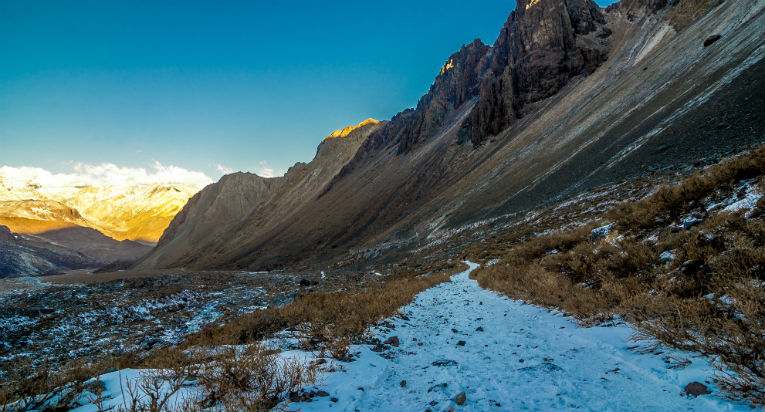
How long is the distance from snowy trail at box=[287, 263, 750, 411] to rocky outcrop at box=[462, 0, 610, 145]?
6112 cm

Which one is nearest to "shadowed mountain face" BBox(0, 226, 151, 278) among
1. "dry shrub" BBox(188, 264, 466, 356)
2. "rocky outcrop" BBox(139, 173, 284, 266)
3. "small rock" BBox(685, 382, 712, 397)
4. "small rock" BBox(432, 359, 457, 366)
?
"rocky outcrop" BBox(139, 173, 284, 266)

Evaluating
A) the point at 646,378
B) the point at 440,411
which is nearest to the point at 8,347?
the point at 440,411

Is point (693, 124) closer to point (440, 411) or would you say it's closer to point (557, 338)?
point (557, 338)

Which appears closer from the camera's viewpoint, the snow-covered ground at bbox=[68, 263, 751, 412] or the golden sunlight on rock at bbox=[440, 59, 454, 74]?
the snow-covered ground at bbox=[68, 263, 751, 412]

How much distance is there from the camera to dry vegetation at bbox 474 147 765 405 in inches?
122

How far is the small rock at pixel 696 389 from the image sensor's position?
8.71 feet

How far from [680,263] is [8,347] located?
67.0 feet

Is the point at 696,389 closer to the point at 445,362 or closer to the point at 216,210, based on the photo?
the point at 445,362

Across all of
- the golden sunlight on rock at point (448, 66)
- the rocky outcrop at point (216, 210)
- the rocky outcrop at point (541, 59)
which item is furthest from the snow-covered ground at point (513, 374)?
the golden sunlight on rock at point (448, 66)

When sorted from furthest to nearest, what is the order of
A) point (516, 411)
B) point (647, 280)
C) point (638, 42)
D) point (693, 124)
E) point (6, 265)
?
1. point (6, 265)
2. point (638, 42)
3. point (693, 124)
4. point (647, 280)
5. point (516, 411)

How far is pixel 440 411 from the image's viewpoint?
10.6ft

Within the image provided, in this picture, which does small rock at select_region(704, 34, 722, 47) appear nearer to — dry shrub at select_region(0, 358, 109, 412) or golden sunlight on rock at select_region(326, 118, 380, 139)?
dry shrub at select_region(0, 358, 109, 412)

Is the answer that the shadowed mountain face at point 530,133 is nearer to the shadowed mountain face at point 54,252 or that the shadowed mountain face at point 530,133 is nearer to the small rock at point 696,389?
the small rock at point 696,389

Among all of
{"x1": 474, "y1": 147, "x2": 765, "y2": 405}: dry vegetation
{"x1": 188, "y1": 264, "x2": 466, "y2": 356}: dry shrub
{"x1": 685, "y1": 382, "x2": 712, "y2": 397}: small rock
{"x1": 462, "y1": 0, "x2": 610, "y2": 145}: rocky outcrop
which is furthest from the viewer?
{"x1": 462, "y1": 0, "x2": 610, "y2": 145}: rocky outcrop
